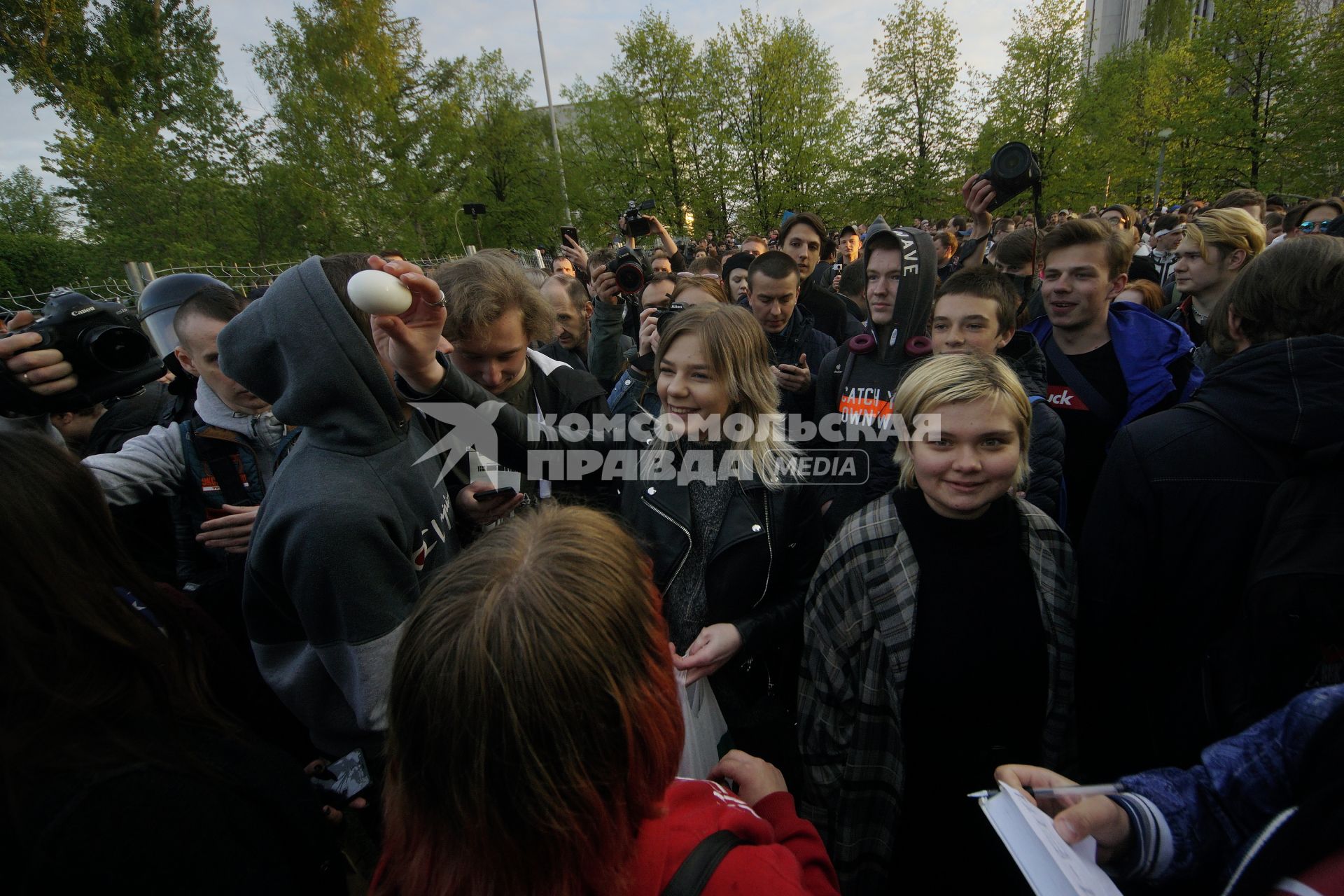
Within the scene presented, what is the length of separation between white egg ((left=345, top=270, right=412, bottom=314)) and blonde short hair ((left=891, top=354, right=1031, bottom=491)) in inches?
62.6

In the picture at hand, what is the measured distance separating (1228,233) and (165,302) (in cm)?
557

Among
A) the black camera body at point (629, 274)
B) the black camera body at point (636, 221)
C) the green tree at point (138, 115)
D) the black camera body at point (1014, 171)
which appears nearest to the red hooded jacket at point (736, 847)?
the black camera body at point (629, 274)

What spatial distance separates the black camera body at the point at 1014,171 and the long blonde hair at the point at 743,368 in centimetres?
205

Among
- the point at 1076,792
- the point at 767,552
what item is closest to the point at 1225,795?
the point at 1076,792

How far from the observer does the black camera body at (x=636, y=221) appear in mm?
4781

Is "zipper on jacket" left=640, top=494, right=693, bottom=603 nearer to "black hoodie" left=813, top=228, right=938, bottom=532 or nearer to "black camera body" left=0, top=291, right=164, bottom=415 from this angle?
"black hoodie" left=813, top=228, right=938, bottom=532

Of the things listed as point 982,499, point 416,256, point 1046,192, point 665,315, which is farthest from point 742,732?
point 1046,192

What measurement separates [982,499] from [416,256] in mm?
19798

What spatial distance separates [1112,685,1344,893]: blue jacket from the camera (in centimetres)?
109

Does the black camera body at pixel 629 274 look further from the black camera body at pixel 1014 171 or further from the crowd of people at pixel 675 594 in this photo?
the black camera body at pixel 1014 171

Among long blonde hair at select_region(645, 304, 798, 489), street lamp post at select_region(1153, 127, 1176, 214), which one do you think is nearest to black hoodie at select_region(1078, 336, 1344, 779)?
long blonde hair at select_region(645, 304, 798, 489)

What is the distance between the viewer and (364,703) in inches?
58.5

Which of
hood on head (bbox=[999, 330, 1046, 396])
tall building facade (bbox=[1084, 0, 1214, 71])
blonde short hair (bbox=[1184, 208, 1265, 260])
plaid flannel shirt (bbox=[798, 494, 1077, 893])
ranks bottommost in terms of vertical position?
plaid flannel shirt (bbox=[798, 494, 1077, 893])

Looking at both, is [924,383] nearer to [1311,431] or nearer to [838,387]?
[1311,431]
